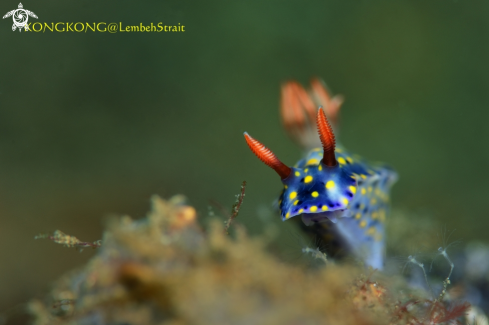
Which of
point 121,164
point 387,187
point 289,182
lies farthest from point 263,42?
point 289,182

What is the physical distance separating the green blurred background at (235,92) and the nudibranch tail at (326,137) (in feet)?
10.7

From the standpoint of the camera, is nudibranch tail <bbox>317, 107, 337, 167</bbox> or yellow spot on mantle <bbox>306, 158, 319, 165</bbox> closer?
nudibranch tail <bbox>317, 107, 337, 167</bbox>

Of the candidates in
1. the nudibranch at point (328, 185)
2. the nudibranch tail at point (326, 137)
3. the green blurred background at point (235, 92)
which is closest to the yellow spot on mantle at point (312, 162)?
the nudibranch at point (328, 185)

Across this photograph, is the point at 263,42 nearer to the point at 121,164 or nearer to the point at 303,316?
the point at 121,164

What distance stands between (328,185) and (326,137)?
0.27 metres

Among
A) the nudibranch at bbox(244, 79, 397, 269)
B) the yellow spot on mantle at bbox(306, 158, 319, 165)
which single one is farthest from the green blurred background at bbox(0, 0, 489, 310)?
the yellow spot on mantle at bbox(306, 158, 319, 165)

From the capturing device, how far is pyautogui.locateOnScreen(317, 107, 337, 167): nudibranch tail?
5.54ft

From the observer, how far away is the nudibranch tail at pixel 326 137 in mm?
1688

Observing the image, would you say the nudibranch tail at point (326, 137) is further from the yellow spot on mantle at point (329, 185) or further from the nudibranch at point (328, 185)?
the yellow spot on mantle at point (329, 185)

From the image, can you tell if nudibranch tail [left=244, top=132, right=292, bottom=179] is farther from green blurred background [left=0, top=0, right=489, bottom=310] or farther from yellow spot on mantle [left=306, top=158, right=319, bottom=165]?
green blurred background [left=0, top=0, right=489, bottom=310]

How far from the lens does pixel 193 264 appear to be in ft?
3.06

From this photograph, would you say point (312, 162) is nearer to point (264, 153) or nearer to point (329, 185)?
point (329, 185)

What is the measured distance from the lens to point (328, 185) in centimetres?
180

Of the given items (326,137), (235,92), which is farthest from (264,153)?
(235,92)
